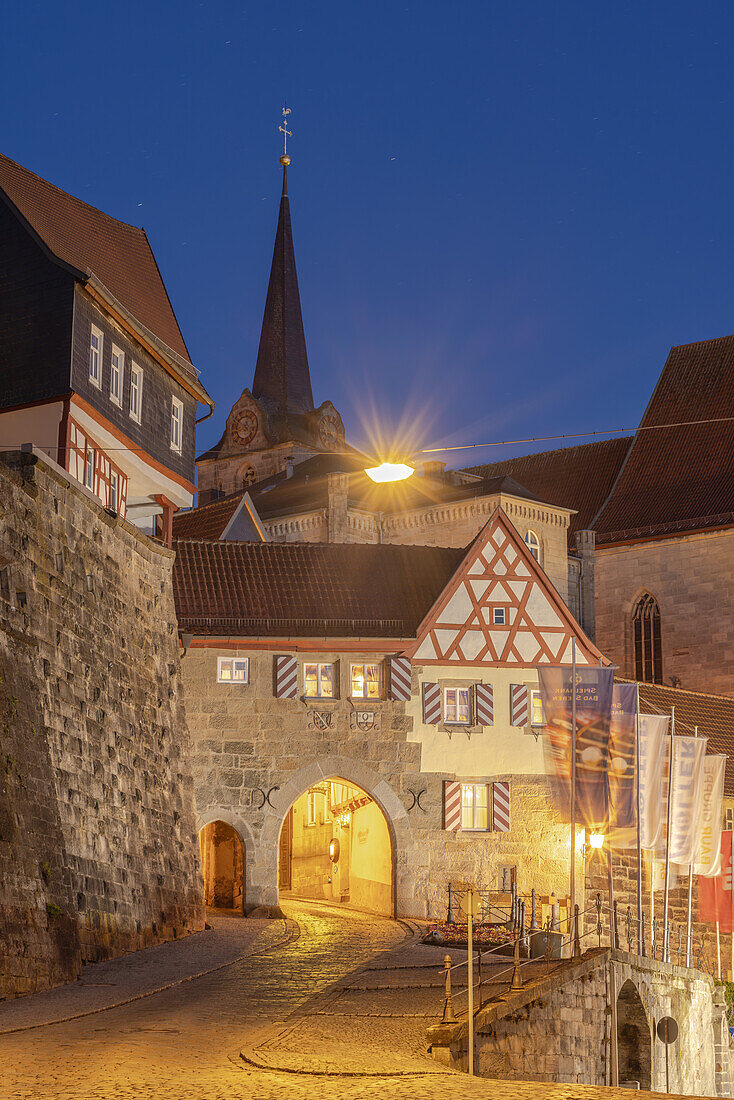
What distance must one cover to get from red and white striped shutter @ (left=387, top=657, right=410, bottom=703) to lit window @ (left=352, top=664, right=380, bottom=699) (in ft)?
1.03

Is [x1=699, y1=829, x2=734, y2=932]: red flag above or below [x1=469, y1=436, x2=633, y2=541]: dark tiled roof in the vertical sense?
below

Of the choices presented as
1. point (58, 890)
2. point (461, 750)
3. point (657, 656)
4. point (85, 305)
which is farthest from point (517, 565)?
point (657, 656)

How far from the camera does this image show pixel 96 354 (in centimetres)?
2608

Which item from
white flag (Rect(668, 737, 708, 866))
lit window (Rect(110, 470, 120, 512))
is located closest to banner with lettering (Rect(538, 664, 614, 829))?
white flag (Rect(668, 737, 708, 866))

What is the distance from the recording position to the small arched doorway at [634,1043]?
76.7ft

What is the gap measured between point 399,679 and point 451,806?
2594mm

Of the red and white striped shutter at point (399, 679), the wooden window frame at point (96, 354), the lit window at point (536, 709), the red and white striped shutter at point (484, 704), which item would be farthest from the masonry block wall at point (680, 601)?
the wooden window frame at point (96, 354)

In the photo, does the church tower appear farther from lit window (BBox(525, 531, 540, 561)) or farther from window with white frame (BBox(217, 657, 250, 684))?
window with white frame (BBox(217, 657, 250, 684))

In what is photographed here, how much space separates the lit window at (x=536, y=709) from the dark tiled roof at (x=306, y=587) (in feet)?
8.75

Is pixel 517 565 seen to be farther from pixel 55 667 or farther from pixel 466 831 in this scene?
pixel 55 667

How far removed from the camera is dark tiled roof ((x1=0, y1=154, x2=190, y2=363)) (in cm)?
2673

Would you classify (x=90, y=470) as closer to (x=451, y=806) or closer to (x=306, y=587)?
(x=306, y=587)

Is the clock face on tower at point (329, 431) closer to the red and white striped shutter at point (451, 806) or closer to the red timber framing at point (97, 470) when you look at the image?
the red timber framing at point (97, 470)

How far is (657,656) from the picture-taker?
46719mm
